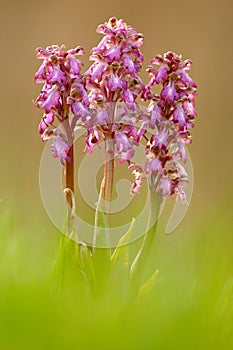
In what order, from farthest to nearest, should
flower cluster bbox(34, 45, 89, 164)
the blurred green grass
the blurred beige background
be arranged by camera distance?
the blurred beige background < flower cluster bbox(34, 45, 89, 164) < the blurred green grass

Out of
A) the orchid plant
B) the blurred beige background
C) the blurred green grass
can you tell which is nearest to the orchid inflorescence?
the orchid plant

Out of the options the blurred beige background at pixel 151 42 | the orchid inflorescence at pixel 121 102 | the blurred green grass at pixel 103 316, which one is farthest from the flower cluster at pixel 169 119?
the blurred beige background at pixel 151 42

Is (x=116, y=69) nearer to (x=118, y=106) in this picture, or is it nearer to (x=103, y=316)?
(x=118, y=106)

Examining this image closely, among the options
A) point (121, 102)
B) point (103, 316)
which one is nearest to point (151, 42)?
point (121, 102)

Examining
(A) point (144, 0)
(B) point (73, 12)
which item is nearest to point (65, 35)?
(B) point (73, 12)

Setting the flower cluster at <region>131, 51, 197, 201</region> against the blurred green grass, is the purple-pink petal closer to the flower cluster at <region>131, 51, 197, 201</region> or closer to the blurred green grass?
the flower cluster at <region>131, 51, 197, 201</region>
